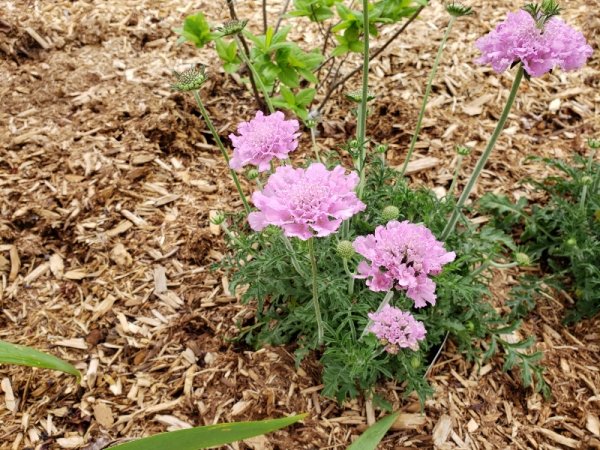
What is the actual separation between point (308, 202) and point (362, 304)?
70 centimetres

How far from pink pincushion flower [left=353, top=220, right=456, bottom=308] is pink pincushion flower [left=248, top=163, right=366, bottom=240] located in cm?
17

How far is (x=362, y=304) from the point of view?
1958mm

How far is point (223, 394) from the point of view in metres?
2.21

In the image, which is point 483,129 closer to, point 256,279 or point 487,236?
point 487,236

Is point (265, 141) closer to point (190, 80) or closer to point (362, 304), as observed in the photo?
point (190, 80)

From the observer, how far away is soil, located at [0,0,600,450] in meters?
2.17

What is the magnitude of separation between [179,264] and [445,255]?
145 cm

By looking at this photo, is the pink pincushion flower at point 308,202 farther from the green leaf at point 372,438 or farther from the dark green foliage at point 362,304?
the green leaf at point 372,438

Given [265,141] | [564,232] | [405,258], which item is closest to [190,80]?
[265,141]

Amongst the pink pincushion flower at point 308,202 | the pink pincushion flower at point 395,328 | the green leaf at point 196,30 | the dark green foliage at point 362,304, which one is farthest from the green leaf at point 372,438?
the green leaf at point 196,30

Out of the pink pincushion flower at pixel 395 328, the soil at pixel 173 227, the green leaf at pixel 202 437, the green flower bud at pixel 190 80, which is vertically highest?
the green flower bud at pixel 190 80

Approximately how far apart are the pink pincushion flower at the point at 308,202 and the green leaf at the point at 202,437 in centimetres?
45

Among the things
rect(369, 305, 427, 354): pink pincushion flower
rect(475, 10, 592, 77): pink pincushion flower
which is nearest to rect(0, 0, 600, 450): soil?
rect(369, 305, 427, 354): pink pincushion flower

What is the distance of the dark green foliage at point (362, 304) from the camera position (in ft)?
6.39
